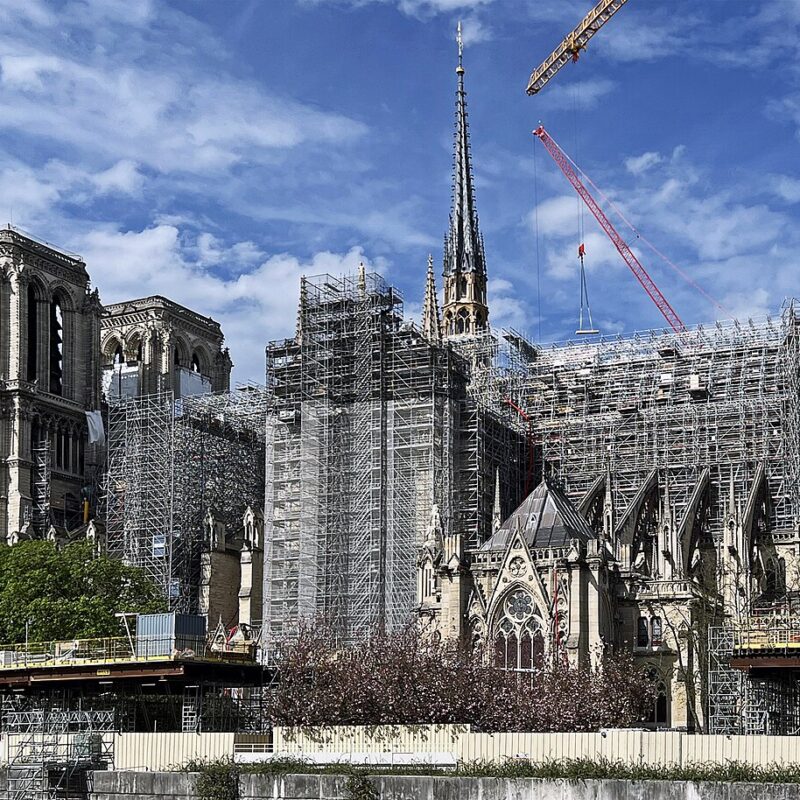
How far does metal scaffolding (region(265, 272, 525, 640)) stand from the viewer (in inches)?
3238

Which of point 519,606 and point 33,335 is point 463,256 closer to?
point 33,335

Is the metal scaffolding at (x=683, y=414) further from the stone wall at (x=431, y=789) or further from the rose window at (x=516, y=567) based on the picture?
the stone wall at (x=431, y=789)

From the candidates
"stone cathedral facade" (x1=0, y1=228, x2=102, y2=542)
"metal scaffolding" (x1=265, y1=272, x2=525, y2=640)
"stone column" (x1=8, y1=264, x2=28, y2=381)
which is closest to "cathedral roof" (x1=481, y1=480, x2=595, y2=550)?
"metal scaffolding" (x1=265, y1=272, x2=525, y2=640)

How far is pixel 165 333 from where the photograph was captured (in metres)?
121

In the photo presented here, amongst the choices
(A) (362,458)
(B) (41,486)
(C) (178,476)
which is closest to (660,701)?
(A) (362,458)

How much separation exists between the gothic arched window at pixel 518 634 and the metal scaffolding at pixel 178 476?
92.8ft

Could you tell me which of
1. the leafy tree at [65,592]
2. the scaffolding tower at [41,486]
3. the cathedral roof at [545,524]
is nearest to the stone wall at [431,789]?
the cathedral roof at [545,524]

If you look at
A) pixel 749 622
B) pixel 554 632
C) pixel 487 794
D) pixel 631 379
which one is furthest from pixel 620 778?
pixel 631 379

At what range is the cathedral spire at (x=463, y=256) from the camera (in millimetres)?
146875

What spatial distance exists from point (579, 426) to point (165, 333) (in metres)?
39.2

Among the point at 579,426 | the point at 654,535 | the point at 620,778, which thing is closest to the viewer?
the point at 620,778

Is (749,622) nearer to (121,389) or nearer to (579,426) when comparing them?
(579,426)

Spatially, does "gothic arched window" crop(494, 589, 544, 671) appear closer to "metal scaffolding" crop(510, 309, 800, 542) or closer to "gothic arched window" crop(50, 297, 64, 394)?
"metal scaffolding" crop(510, 309, 800, 542)

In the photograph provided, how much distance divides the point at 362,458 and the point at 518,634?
1741 centimetres
